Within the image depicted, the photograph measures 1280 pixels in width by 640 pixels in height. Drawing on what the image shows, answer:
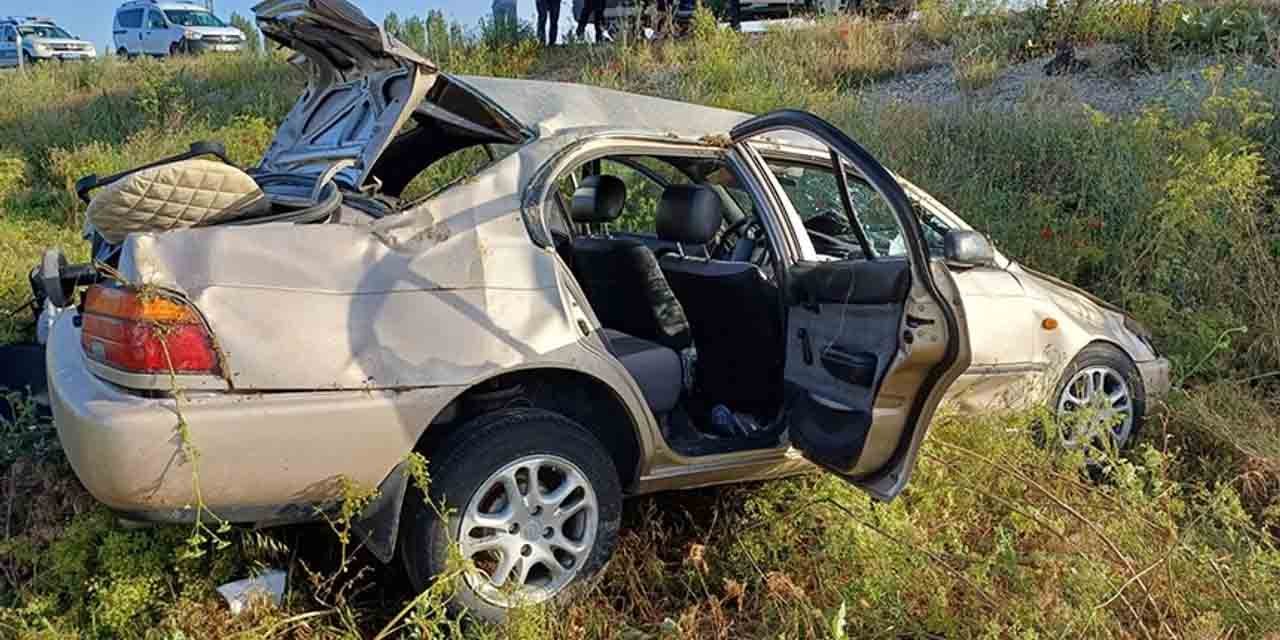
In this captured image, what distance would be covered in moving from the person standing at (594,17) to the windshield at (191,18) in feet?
50.6

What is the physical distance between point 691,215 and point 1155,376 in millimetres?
2463

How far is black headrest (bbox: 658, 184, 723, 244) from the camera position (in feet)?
12.0

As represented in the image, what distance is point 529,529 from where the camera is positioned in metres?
2.99

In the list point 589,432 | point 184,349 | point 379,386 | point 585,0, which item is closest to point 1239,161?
point 589,432

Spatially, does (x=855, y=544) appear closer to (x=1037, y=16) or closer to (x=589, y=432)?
(x=589, y=432)

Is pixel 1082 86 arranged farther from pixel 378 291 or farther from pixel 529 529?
pixel 378 291

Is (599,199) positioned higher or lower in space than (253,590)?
higher

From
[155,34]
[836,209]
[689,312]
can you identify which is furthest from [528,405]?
[155,34]

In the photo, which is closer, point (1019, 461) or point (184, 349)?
point (184, 349)

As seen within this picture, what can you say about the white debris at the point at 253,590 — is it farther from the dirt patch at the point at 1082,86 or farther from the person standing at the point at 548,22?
the person standing at the point at 548,22

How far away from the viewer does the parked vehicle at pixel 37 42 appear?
989 inches

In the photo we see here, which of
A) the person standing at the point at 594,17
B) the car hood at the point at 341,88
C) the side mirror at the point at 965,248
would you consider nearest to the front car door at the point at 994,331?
the side mirror at the point at 965,248

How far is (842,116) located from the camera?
343 inches

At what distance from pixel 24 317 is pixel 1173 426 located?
6277 millimetres
